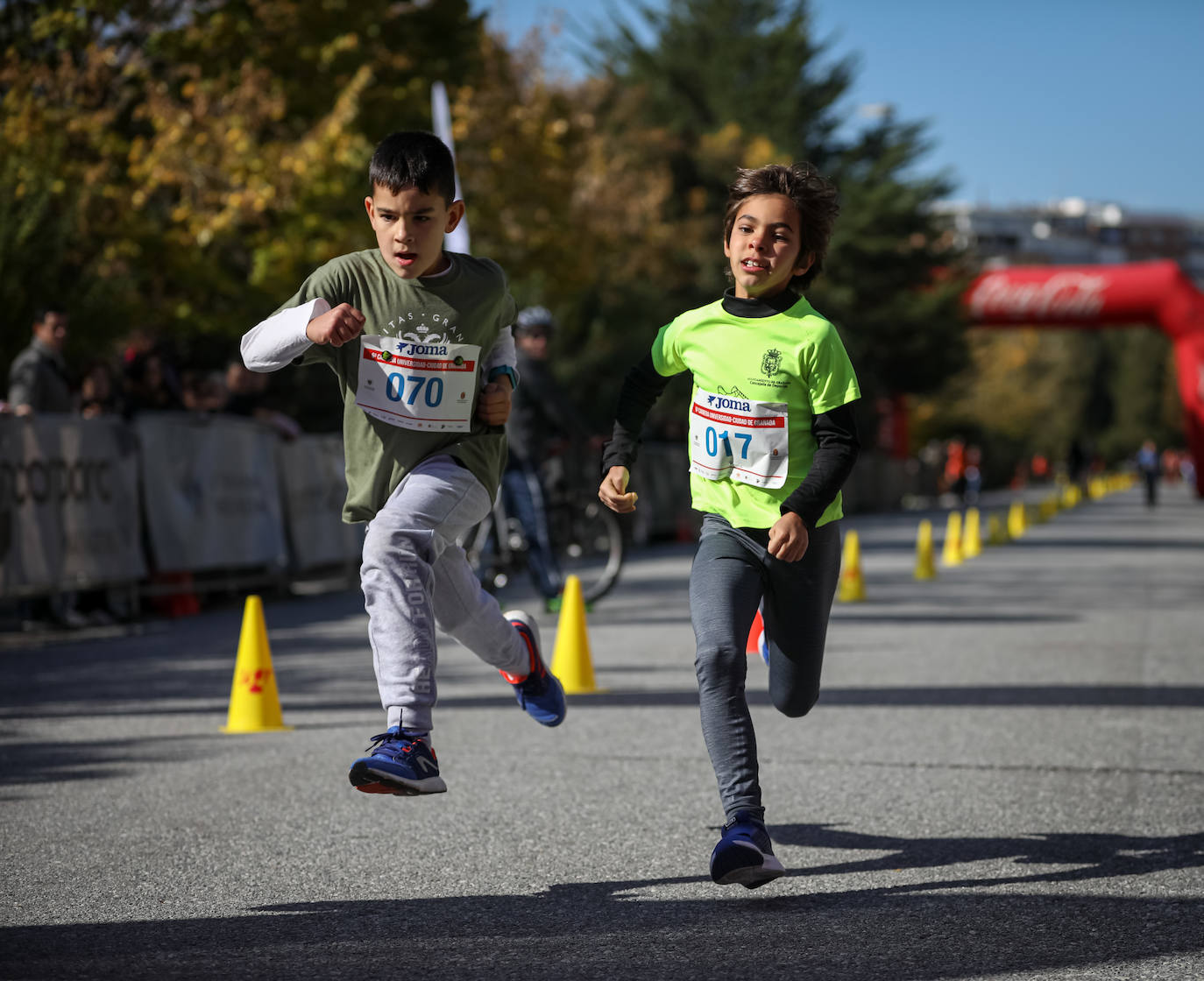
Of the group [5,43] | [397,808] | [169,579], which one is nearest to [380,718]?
[397,808]

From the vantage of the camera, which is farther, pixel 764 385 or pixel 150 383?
pixel 150 383

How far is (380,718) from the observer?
25.1 feet

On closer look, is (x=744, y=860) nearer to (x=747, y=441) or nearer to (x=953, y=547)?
(x=747, y=441)

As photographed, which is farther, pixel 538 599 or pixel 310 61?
pixel 310 61

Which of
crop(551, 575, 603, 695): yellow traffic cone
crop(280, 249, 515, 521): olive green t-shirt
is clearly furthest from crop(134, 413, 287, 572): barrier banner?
crop(280, 249, 515, 521): olive green t-shirt

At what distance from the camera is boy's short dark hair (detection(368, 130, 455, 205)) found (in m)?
4.55

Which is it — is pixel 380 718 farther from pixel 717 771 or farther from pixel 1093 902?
pixel 1093 902

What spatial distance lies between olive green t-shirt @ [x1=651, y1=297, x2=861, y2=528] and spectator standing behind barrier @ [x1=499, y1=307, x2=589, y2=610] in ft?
23.3

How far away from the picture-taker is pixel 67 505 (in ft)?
37.5

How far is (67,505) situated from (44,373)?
910 mm

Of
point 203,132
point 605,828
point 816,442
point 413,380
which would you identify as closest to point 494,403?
point 413,380

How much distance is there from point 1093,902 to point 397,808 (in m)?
2.23

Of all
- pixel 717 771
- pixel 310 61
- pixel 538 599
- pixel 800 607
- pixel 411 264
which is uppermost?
pixel 310 61

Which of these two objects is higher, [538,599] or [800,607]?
[800,607]
